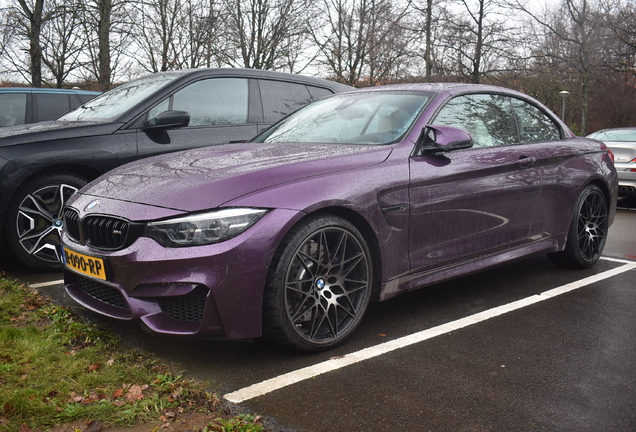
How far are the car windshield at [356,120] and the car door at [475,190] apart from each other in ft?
0.75

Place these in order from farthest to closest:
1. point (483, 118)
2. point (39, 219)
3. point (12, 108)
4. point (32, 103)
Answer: point (32, 103) < point (12, 108) < point (39, 219) < point (483, 118)

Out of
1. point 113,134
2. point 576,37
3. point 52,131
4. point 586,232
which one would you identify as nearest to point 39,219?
point 52,131

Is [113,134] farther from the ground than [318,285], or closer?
farther from the ground

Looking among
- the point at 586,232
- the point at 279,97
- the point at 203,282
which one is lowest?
the point at 586,232

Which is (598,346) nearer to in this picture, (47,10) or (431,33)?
(47,10)

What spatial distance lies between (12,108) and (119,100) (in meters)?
3.29

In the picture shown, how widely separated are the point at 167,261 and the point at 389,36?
28.5 metres

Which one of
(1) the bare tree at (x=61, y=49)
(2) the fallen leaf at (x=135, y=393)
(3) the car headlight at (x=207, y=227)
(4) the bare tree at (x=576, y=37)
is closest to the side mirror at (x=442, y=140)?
(3) the car headlight at (x=207, y=227)

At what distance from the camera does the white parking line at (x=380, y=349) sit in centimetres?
286

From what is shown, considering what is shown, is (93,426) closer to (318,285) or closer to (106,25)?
(318,285)

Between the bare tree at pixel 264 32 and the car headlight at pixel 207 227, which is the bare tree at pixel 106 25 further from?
the car headlight at pixel 207 227

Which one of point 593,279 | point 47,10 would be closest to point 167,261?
point 593,279

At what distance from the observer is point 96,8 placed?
747 inches

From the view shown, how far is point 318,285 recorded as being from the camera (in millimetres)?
3287
